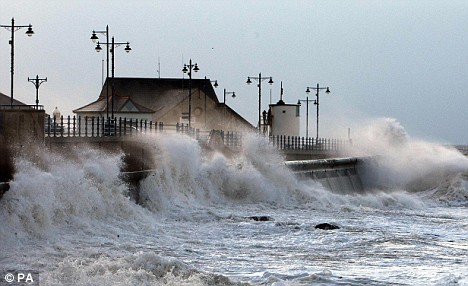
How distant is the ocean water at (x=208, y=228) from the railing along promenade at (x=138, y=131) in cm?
108

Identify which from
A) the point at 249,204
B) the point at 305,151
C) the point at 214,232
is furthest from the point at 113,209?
the point at 305,151

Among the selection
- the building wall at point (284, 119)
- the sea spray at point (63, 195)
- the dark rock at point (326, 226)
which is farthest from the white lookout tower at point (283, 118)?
the dark rock at point (326, 226)

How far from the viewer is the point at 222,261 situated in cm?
1770

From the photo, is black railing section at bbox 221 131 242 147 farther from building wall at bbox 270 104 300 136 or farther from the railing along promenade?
building wall at bbox 270 104 300 136

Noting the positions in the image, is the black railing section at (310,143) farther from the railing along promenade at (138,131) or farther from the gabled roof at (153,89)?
the gabled roof at (153,89)

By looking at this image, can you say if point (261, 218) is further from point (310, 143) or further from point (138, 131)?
point (310, 143)

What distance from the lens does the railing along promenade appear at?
28906 millimetres

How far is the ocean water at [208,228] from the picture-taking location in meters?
16.0

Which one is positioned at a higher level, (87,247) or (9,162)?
(9,162)

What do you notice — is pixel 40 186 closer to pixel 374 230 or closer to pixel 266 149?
pixel 374 230

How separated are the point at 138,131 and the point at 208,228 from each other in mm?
8252

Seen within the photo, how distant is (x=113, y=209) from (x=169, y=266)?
8.22m

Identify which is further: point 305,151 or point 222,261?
point 305,151

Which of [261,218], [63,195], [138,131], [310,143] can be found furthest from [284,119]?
[63,195]
